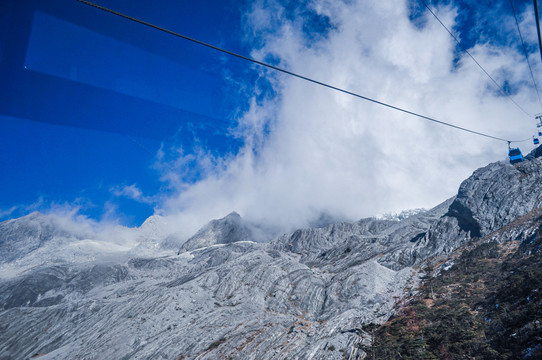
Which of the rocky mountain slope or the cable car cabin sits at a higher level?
the cable car cabin

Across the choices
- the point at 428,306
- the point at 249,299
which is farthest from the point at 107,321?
the point at 428,306

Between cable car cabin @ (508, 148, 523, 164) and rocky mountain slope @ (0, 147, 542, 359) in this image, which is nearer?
rocky mountain slope @ (0, 147, 542, 359)

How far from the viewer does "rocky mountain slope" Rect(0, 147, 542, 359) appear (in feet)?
Answer: 140

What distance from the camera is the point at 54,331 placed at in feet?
244

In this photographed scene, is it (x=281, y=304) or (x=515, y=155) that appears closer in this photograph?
(x=515, y=155)

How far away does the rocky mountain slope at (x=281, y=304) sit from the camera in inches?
1678

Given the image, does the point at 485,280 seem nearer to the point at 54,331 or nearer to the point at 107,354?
the point at 107,354

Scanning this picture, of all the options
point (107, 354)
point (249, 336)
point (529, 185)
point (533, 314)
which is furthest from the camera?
point (529, 185)

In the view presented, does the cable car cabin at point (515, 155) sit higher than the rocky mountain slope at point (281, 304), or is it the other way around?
the cable car cabin at point (515, 155)

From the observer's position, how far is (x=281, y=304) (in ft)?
212

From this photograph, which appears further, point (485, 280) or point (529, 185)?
point (529, 185)

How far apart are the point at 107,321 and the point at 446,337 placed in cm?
6995

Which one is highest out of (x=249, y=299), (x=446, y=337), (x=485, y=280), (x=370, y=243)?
(x=370, y=243)

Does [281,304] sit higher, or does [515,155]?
[515,155]
